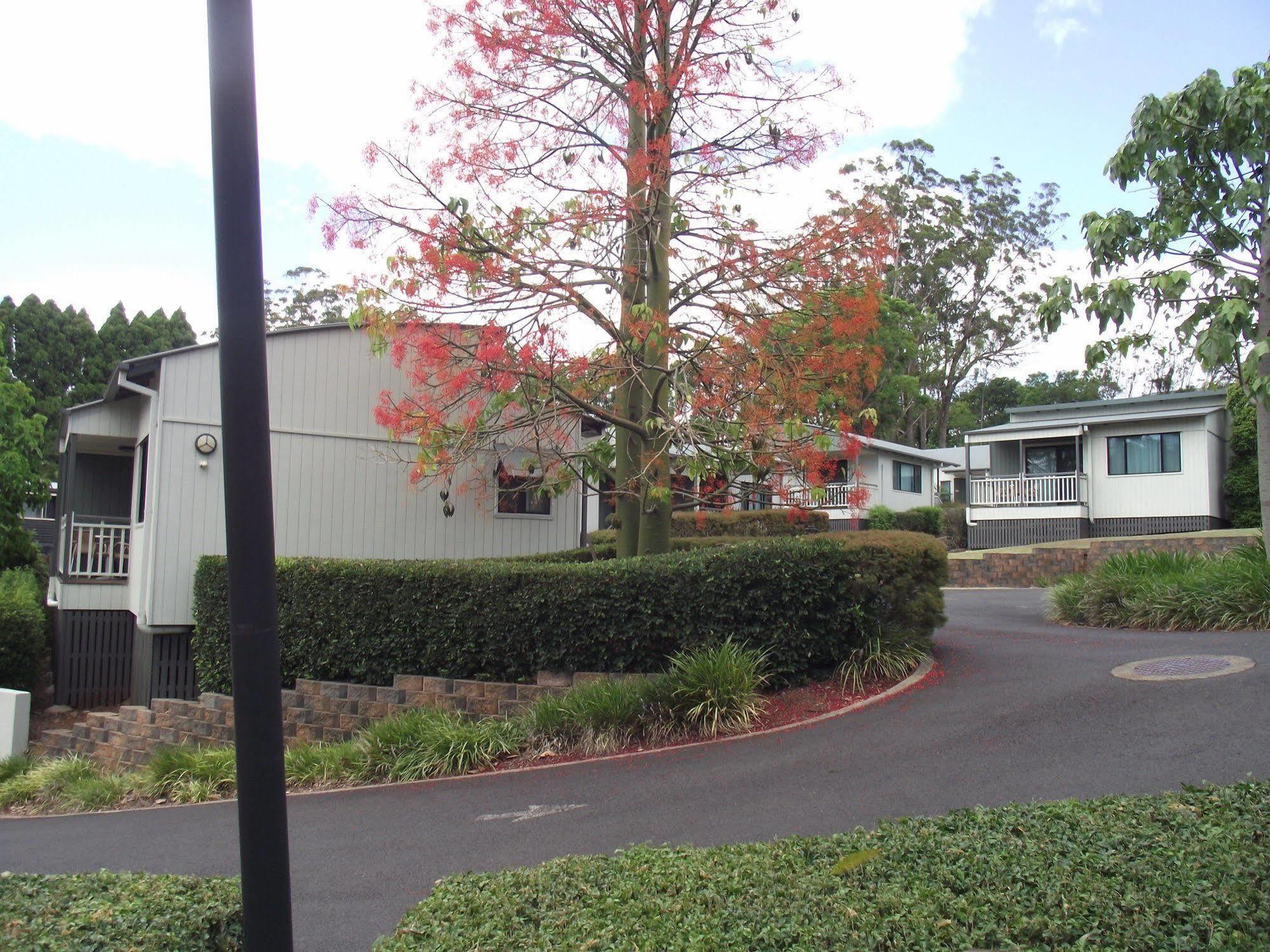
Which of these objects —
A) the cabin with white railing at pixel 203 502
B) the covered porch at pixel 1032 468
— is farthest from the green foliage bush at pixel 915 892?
the covered porch at pixel 1032 468

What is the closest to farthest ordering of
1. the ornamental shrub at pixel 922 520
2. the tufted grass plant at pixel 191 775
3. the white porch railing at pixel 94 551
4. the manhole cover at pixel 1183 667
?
the manhole cover at pixel 1183 667
the tufted grass plant at pixel 191 775
the white porch railing at pixel 94 551
the ornamental shrub at pixel 922 520

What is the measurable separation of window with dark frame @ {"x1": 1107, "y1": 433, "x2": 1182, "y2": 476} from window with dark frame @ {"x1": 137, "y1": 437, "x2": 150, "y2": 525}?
24966mm

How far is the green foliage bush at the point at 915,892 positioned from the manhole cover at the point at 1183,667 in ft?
14.4

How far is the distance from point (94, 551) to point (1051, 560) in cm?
1933

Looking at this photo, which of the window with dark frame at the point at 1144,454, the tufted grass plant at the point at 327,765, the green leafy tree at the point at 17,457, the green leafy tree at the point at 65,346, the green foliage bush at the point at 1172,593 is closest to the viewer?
the tufted grass plant at the point at 327,765

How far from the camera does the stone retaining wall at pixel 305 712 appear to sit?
10789 millimetres

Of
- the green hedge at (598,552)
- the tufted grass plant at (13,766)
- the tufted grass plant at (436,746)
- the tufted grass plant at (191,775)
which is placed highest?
the green hedge at (598,552)

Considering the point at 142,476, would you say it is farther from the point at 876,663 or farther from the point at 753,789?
the point at 753,789

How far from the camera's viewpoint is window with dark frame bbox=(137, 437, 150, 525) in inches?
637

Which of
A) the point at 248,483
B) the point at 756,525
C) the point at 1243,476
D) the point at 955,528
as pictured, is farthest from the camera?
the point at 955,528

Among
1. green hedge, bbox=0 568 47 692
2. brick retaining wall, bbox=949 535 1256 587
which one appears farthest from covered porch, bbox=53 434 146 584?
brick retaining wall, bbox=949 535 1256 587

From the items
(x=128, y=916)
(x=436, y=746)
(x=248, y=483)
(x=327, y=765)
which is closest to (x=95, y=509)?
(x=327, y=765)

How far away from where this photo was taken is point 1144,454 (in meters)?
28.8

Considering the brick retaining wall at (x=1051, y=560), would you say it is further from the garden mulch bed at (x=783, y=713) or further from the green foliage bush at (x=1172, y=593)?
the garden mulch bed at (x=783, y=713)
